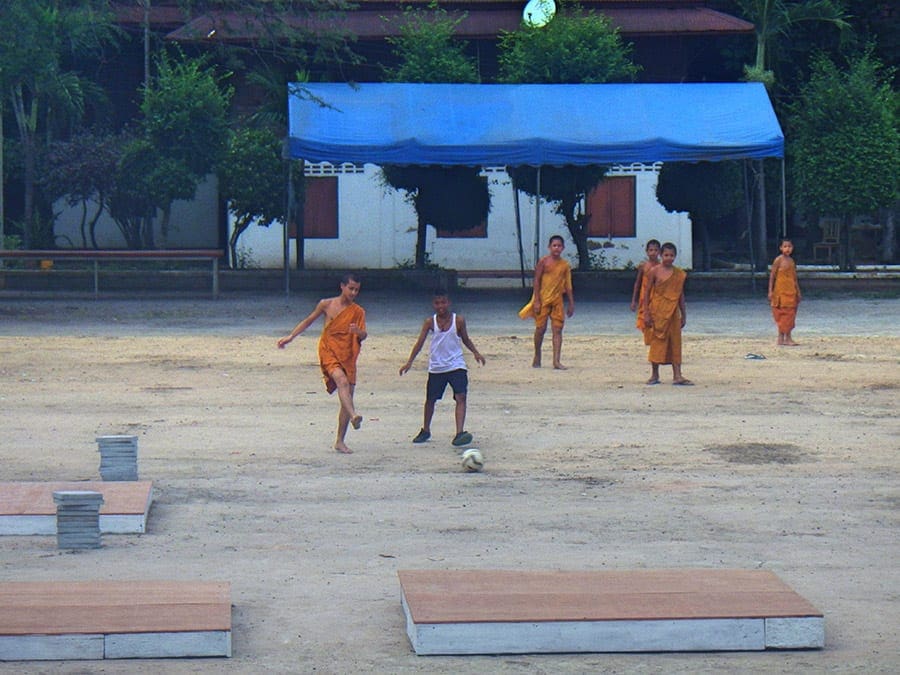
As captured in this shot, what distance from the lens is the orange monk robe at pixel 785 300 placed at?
2020cm

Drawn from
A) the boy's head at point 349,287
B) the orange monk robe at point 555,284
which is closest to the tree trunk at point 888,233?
the orange monk robe at point 555,284

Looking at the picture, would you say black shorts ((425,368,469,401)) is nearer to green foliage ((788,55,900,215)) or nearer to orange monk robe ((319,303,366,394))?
orange monk robe ((319,303,366,394))

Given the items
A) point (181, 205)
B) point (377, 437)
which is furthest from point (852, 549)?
point (181, 205)

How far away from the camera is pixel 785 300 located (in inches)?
796

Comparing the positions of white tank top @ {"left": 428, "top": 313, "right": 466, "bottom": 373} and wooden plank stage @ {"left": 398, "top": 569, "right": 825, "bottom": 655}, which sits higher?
white tank top @ {"left": 428, "top": 313, "right": 466, "bottom": 373}

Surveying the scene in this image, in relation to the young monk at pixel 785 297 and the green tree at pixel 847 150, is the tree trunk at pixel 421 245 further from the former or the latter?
the young monk at pixel 785 297

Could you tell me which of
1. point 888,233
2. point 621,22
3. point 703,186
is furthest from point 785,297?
point 888,233

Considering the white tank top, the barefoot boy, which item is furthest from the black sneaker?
the white tank top

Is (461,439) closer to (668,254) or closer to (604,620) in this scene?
(668,254)

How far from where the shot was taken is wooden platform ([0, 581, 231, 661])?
6523 millimetres

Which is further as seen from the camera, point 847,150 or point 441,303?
point 847,150

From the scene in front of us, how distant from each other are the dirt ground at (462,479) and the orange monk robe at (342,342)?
2.30ft

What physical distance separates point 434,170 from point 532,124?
2.74 m

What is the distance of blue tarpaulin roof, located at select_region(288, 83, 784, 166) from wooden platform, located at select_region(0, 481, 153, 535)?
1650 centimetres
